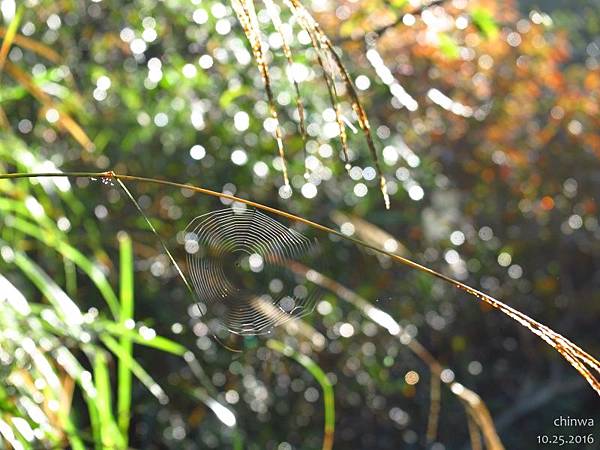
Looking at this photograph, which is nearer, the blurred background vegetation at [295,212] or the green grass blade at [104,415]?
the green grass blade at [104,415]

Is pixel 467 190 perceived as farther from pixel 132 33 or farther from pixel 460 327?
pixel 132 33

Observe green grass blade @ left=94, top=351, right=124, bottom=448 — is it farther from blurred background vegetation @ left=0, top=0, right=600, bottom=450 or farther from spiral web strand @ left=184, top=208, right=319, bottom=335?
spiral web strand @ left=184, top=208, right=319, bottom=335

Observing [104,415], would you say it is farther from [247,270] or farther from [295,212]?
[295,212]

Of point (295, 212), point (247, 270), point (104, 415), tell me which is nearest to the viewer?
point (104, 415)

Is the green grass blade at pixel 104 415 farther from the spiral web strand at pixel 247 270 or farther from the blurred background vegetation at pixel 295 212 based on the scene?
the spiral web strand at pixel 247 270

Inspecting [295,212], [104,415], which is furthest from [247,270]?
[104,415]

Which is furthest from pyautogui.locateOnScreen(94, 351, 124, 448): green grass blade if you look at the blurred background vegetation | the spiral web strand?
the spiral web strand

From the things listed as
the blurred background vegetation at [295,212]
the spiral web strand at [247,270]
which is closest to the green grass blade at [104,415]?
the blurred background vegetation at [295,212]
